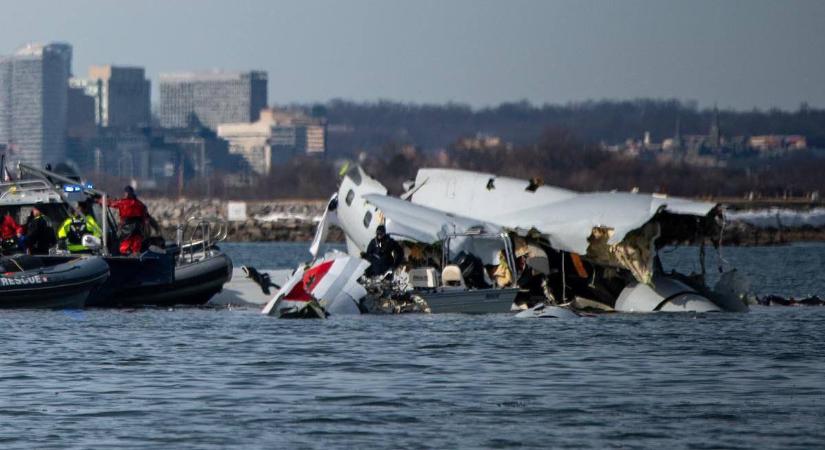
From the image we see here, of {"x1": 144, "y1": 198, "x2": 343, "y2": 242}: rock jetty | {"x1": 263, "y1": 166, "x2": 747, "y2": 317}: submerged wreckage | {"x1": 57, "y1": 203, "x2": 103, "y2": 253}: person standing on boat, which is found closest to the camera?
{"x1": 263, "y1": 166, "x2": 747, "y2": 317}: submerged wreckage

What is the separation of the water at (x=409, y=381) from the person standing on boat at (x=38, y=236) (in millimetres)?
1740

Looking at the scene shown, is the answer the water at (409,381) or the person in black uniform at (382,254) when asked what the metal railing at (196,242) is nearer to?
the water at (409,381)

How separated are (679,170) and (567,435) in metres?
75.4

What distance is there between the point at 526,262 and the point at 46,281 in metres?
8.40

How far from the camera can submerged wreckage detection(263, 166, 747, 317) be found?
101 feet

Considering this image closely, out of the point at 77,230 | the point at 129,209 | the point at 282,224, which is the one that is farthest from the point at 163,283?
the point at 282,224

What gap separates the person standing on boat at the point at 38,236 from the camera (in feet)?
105

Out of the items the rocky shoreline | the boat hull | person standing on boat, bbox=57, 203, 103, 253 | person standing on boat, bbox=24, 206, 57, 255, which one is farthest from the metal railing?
the rocky shoreline

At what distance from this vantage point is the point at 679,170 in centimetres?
9112

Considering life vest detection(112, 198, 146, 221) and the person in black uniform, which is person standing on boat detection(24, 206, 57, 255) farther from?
the person in black uniform

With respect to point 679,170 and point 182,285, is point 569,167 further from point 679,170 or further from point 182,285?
point 182,285

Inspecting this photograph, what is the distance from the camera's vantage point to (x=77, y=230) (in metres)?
33.3

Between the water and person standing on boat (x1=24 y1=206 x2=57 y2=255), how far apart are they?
1740 mm

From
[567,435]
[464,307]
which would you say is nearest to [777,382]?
[567,435]
